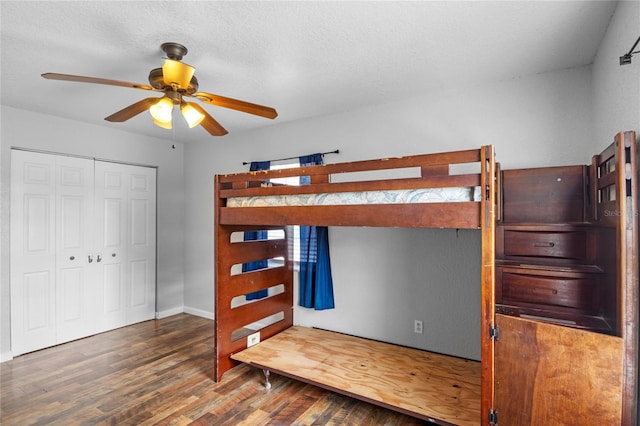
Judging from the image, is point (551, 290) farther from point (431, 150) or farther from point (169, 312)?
point (169, 312)

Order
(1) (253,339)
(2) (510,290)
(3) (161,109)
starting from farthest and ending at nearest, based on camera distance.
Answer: (1) (253,339) → (3) (161,109) → (2) (510,290)

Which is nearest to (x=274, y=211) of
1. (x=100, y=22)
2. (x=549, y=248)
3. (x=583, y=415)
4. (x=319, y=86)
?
(x=319, y=86)

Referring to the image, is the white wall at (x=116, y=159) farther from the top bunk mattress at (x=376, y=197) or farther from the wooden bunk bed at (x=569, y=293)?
the wooden bunk bed at (x=569, y=293)

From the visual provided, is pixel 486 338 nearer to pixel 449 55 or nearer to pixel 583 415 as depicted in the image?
pixel 583 415

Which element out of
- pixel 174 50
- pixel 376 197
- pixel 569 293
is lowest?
pixel 569 293

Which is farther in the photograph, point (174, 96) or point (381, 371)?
point (381, 371)

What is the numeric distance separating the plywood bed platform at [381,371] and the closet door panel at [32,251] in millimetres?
2252

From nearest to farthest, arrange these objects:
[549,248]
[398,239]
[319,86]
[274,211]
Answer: [549,248], [274,211], [319,86], [398,239]

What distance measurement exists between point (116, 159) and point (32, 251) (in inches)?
51.5

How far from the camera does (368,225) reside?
1934 mm

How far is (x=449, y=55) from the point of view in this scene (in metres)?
2.14

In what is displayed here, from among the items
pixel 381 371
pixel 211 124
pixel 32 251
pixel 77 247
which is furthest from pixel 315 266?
pixel 32 251

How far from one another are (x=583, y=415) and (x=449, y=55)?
6.86 feet

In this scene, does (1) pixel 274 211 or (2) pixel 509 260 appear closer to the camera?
(2) pixel 509 260
